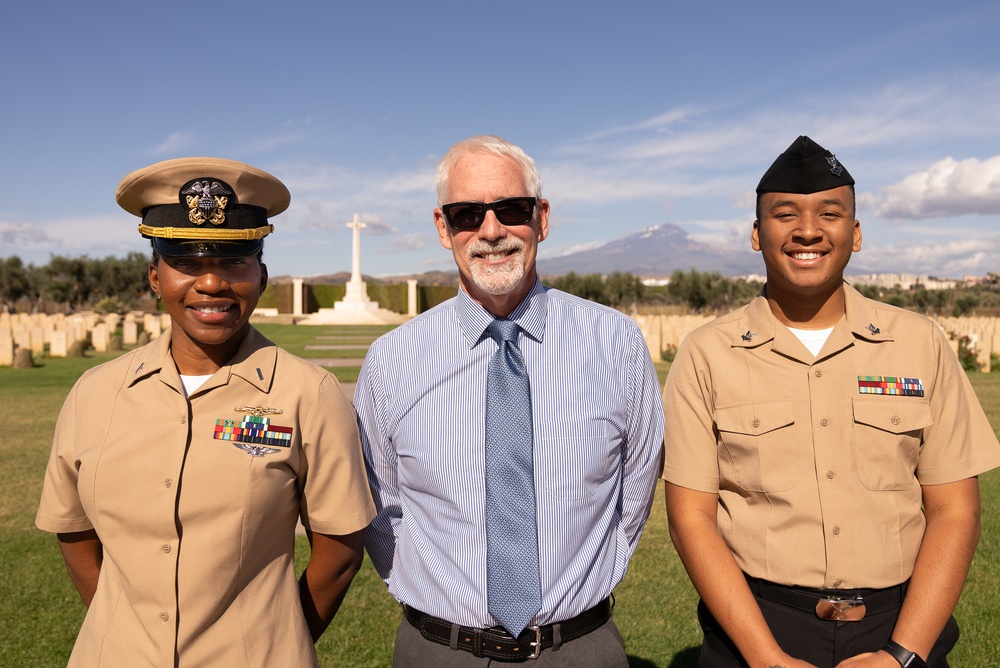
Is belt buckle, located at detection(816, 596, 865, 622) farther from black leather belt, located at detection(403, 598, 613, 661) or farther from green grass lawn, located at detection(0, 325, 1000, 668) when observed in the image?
green grass lawn, located at detection(0, 325, 1000, 668)

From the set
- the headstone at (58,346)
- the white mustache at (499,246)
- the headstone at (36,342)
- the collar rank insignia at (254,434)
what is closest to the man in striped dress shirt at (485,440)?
the white mustache at (499,246)

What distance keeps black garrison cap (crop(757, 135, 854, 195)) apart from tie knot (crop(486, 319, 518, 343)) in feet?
3.01

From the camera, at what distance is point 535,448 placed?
2.44 meters

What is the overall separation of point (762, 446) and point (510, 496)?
795 mm

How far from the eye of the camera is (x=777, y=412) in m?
2.48

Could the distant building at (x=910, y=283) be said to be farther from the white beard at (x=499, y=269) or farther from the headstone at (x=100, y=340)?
the white beard at (x=499, y=269)

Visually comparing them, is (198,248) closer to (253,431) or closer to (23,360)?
(253,431)

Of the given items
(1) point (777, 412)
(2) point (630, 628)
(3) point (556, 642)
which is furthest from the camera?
(2) point (630, 628)

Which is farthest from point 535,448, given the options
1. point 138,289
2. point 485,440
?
point 138,289

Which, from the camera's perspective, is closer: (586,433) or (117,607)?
(117,607)

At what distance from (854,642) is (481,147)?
6.23 ft

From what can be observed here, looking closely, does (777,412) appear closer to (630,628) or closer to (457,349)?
(457,349)

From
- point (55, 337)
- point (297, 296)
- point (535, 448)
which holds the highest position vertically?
point (535, 448)

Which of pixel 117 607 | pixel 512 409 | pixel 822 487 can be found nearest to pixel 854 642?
pixel 822 487
